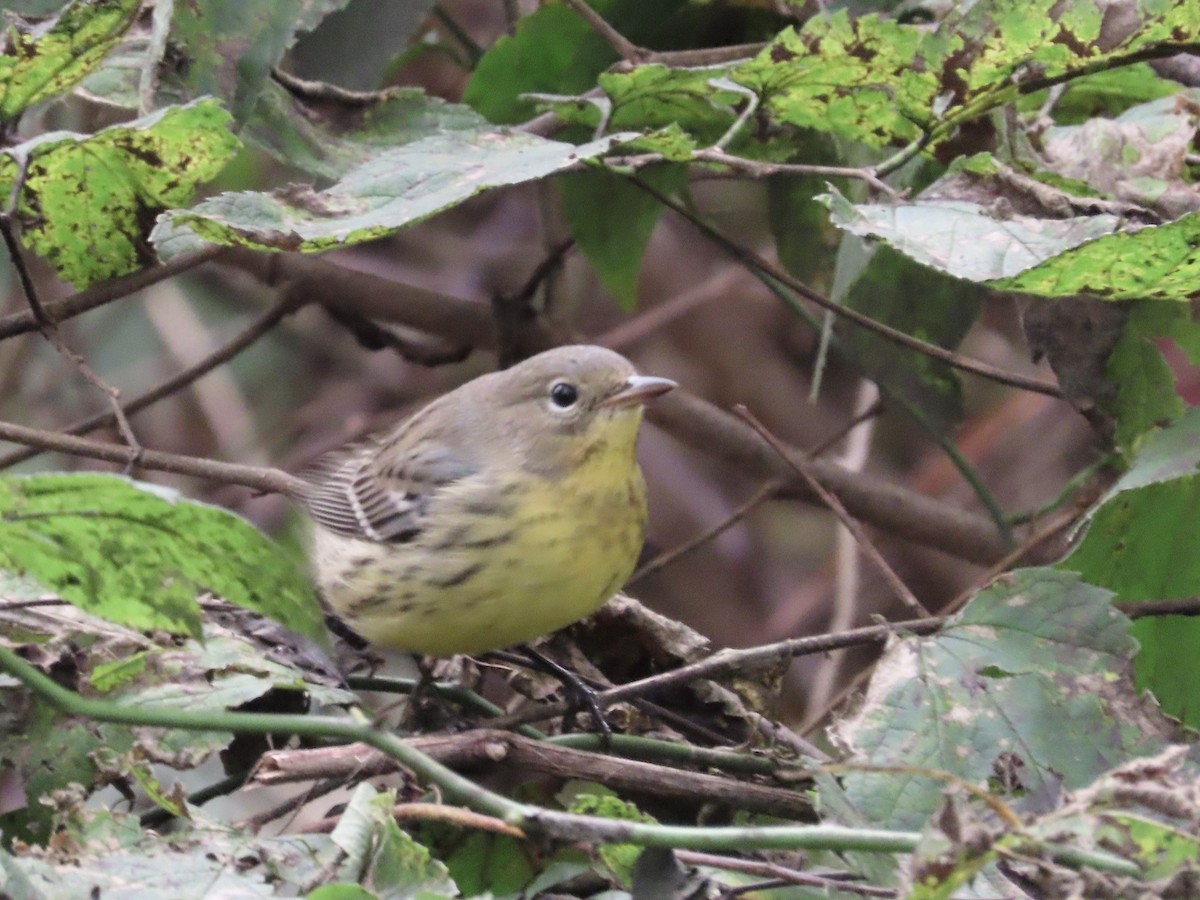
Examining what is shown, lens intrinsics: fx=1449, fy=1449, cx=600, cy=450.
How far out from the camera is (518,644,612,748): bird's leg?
6.31 feet

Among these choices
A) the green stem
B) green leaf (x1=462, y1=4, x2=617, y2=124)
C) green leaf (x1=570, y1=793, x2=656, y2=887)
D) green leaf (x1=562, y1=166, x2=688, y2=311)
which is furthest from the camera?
green leaf (x1=562, y1=166, x2=688, y2=311)

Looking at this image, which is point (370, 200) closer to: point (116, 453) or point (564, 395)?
point (116, 453)

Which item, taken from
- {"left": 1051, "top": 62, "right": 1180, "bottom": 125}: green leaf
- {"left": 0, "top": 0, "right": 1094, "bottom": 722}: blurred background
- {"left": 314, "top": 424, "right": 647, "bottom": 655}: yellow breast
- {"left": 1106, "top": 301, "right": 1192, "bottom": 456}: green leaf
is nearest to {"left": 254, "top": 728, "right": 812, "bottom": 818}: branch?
{"left": 314, "top": 424, "right": 647, "bottom": 655}: yellow breast

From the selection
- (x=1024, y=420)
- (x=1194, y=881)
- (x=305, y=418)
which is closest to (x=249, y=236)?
(x=1194, y=881)

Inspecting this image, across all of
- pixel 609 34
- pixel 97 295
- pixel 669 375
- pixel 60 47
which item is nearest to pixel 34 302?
pixel 97 295

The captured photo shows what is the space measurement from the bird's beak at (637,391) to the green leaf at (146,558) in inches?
45.1

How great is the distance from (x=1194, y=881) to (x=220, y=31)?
1.65 meters

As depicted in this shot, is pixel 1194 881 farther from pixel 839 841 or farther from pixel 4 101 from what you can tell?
pixel 4 101

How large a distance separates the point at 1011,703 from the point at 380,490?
1454 millimetres

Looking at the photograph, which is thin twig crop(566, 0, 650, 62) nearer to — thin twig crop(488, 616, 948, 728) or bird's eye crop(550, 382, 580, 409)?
bird's eye crop(550, 382, 580, 409)

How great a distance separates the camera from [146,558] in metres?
1.40

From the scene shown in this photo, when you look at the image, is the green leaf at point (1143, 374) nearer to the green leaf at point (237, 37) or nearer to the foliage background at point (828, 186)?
the foliage background at point (828, 186)

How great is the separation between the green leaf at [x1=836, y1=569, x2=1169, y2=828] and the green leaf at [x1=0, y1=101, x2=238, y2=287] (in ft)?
3.63

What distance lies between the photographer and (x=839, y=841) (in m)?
1.21
